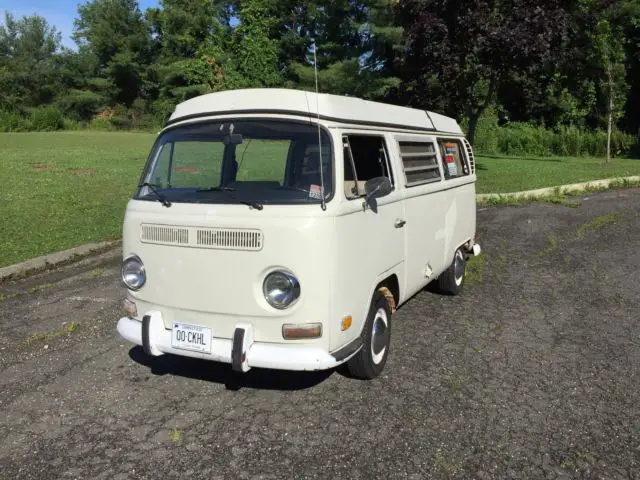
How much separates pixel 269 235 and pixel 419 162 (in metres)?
2.37

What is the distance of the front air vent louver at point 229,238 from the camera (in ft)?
12.6

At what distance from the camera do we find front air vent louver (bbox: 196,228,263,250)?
151 inches

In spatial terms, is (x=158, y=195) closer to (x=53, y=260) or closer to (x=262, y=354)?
(x=262, y=354)

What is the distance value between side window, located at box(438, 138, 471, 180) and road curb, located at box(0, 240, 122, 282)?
5881 millimetres

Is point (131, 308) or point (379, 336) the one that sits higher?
point (131, 308)

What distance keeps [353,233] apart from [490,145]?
3305 cm

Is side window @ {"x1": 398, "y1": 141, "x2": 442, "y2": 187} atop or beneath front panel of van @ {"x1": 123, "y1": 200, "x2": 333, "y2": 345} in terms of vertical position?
atop

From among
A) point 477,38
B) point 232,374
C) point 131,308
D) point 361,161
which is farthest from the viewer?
point 477,38

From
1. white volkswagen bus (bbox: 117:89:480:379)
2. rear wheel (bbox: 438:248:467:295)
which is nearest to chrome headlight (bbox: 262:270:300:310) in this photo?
white volkswagen bus (bbox: 117:89:480:379)

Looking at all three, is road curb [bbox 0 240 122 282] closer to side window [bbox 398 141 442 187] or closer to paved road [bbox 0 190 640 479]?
paved road [bbox 0 190 640 479]

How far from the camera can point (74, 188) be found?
49.9 ft

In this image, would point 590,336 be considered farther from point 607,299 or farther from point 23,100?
point 23,100

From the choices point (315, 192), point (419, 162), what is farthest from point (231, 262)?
point (419, 162)

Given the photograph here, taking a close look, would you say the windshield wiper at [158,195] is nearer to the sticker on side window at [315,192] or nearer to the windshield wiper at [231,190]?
the windshield wiper at [231,190]
